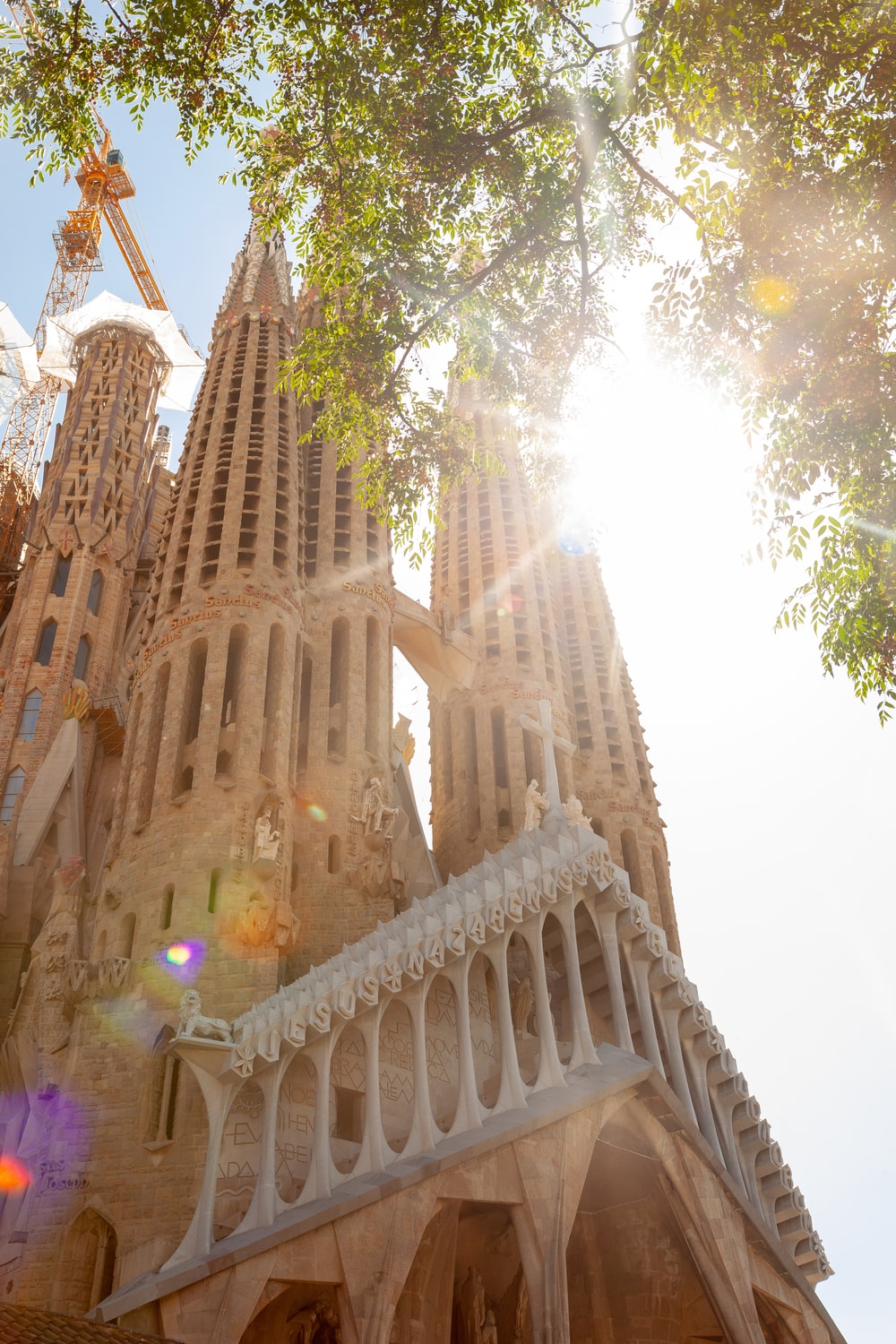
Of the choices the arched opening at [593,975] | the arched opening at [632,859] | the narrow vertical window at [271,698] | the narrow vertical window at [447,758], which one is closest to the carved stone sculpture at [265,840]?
the narrow vertical window at [271,698]

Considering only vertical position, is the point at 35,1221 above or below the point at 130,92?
below

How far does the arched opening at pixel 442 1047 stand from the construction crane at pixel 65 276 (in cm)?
2718

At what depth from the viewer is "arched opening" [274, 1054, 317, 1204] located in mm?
18078

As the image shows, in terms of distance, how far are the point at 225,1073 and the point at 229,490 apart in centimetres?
1503

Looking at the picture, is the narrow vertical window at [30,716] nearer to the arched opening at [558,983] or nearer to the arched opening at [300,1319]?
the arched opening at [558,983]

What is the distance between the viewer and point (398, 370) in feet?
42.3

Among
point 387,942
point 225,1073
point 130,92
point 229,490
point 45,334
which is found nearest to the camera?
point 130,92

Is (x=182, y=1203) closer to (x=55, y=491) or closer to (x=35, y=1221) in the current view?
(x=35, y=1221)

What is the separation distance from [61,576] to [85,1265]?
68.6 feet

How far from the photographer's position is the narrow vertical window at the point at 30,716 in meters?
30.3

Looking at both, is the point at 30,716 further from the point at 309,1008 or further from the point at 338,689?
the point at 309,1008

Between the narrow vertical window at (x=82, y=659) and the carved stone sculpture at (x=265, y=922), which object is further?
the narrow vertical window at (x=82, y=659)

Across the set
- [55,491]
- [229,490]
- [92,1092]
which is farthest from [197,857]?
[55,491]

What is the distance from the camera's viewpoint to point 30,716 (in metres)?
30.8
